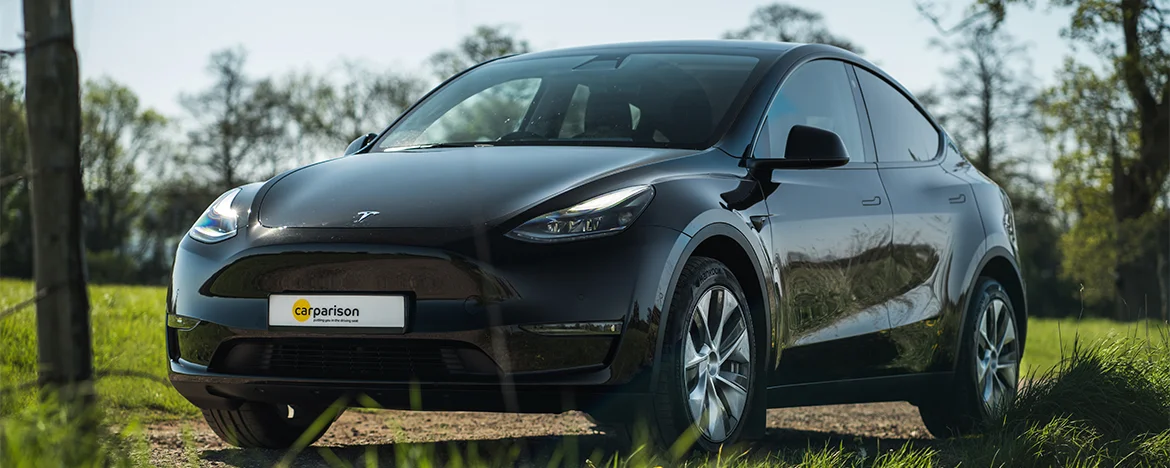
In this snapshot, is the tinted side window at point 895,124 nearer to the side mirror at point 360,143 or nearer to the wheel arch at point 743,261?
the wheel arch at point 743,261

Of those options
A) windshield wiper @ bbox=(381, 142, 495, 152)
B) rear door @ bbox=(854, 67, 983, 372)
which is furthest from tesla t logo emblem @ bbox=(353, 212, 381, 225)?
rear door @ bbox=(854, 67, 983, 372)

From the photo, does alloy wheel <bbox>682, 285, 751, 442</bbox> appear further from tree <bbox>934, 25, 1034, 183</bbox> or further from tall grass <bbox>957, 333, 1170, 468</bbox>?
tree <bbox>934, 25, 1034, 183</bbox>

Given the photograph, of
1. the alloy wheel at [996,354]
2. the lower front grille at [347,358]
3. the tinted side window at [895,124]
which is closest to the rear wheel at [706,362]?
the lower front grille at [347,358]

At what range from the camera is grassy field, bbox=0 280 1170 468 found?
10.2ft

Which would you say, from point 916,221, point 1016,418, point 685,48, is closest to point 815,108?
point 685,48

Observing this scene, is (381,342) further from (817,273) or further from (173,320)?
(817,273)

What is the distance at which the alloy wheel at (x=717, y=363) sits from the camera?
4.52 meters

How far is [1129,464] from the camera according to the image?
5.29 metres

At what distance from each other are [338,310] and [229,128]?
42224mm

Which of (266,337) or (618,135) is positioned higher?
(618,135)

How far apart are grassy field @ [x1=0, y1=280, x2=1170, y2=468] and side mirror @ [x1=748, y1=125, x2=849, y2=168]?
1.06 m

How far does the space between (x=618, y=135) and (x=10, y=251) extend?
42.0m

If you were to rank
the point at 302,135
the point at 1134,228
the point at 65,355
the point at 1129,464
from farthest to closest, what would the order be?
the point at 302,135 → the point at 1134,228 → the point at 1129,464 → the point at 65,355

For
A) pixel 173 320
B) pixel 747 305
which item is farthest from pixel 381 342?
pixel 747 305
